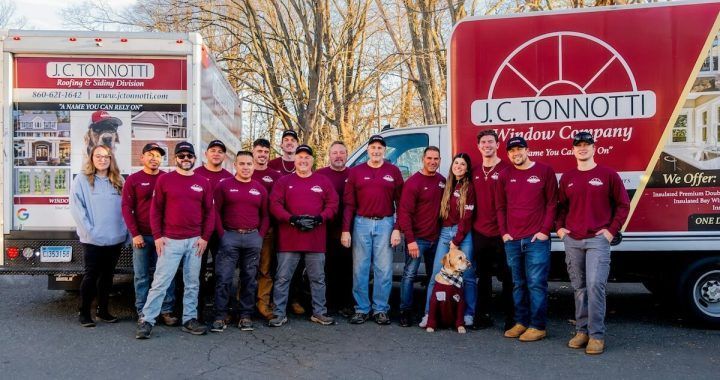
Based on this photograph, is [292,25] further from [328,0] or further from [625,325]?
[625,325]

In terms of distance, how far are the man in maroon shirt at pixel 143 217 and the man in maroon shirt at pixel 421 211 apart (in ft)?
7.88

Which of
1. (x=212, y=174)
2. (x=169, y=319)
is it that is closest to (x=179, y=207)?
(x=212, y=174)

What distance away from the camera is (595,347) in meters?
5.66

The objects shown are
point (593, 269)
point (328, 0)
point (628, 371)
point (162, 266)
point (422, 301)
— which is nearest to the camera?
point (628, 371)

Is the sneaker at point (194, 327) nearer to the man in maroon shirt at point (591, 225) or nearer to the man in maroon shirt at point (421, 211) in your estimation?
the man in maroon shirt at point (421, 211)

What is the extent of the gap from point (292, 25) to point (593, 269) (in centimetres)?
1773

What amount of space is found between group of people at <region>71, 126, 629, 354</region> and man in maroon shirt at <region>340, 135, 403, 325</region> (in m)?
0.01

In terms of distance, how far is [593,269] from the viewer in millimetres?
5672

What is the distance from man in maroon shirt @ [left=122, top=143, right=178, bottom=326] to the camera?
6.27m

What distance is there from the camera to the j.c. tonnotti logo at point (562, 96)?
6.32 m

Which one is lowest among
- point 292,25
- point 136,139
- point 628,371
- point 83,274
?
point 628,371

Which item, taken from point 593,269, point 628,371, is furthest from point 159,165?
point 628,371

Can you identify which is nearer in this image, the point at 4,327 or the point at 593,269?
the point at 593,269

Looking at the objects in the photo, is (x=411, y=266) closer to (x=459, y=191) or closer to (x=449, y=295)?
(x=449, y=295)
